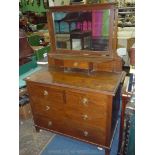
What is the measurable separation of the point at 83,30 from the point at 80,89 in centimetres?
63

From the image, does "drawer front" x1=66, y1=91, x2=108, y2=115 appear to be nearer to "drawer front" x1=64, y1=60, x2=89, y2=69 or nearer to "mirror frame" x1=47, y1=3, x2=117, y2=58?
Result: "drawer front" x1=64, y1=60, x2=89, y2=69

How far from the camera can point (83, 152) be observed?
1960 millimetres

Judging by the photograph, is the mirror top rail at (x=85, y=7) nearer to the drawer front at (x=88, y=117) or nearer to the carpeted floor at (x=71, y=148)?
the drawer front at (x=88, y=117)

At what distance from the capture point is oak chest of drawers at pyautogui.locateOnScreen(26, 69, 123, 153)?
1622 millimetres

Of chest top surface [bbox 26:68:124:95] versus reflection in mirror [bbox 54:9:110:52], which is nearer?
chest top surface [bbox 26:68:124:95]

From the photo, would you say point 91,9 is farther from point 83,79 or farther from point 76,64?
point 83,79

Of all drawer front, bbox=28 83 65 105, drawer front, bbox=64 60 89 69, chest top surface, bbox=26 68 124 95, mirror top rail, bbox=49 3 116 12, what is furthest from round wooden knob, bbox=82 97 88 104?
mirror top rail, bbox=49 3 116 12

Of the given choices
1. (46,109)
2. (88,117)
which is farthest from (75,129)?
(46,109)

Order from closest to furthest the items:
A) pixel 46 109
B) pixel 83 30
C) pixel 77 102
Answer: pixel 77 102 → pixel 83 30 → pixel 46 109

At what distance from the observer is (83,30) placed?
6.14 feet

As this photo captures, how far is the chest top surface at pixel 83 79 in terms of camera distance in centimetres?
160

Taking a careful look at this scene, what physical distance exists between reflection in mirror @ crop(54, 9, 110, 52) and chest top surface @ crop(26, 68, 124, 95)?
27 centimetres
